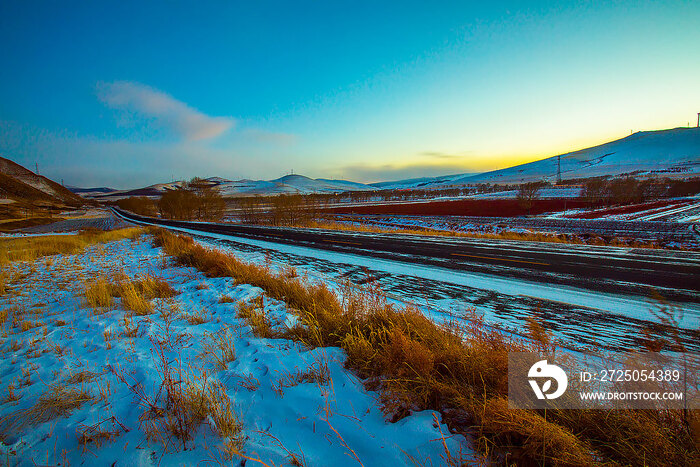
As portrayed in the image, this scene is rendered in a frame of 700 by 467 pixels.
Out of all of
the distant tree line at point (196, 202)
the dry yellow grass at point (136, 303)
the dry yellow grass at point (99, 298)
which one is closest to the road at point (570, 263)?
the dry yellow grass at point (136, 303)

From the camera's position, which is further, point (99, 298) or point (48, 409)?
point (99, 298)

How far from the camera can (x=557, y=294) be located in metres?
6.02

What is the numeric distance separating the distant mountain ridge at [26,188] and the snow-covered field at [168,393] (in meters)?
113

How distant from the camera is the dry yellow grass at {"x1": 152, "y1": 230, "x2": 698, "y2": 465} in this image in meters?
1.85

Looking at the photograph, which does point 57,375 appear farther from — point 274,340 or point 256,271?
point 256,271

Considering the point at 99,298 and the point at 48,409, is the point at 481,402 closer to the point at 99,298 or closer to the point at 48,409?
the point at 48,409

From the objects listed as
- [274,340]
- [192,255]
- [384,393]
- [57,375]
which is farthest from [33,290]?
[384,393]

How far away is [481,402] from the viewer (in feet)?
7.57

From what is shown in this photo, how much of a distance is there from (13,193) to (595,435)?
13312cm

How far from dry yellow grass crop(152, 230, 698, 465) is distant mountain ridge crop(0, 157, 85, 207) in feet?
384

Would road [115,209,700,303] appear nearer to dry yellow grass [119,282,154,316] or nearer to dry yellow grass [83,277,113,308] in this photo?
dry yellow grass [119,282,154,316]

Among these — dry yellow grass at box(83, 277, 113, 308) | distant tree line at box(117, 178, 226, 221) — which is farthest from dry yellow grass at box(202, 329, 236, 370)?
distant tree line at box(117, 178, 226, 221)

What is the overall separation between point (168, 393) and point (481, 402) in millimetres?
2853

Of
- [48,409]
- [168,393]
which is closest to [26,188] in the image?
[48,409]
